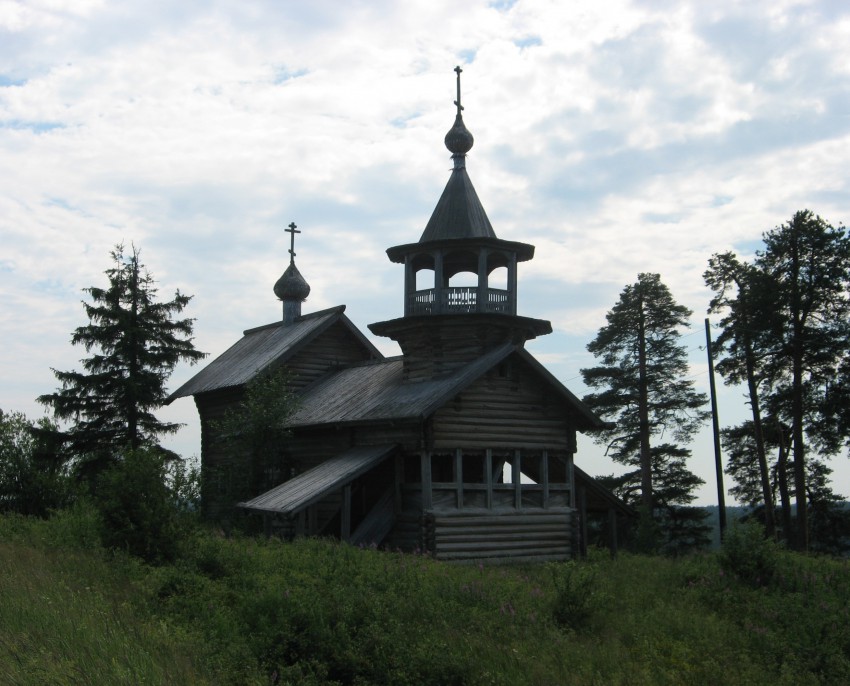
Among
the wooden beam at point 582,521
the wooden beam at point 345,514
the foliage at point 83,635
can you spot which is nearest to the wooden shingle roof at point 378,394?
the wooden beam at point 345,514

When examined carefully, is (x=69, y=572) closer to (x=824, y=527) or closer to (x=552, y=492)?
(x=552, y=492)

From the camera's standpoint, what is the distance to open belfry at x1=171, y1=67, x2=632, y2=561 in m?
21.9

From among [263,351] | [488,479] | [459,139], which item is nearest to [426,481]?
[488,479]

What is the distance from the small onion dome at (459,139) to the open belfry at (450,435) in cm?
3

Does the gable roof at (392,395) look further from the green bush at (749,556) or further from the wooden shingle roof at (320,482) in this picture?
the green bush at (749,556)

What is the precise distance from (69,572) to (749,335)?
78.4 feet

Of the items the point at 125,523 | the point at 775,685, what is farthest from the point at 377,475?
the point at 775,685

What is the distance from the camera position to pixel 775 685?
13.3 meters

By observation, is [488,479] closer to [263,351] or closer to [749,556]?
[749,556]

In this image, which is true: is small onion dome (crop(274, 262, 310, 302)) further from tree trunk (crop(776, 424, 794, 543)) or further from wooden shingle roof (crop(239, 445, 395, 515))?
tree trunk (crop(776, 424, 794, 543))

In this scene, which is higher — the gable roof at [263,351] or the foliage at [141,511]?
the gable roof at [263,351]

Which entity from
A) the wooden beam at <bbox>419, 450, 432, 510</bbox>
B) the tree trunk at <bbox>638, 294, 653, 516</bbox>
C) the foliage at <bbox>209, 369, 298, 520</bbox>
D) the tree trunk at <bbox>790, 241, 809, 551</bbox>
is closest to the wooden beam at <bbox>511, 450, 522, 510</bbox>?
the wooden beam at <bbox>419, 450, 432, 510</bbox>

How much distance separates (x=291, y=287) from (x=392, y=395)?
12.4 m

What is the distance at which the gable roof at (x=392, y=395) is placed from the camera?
2173cm
